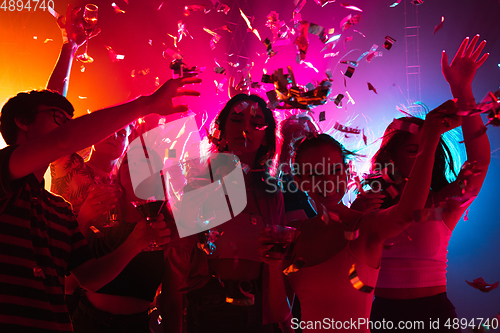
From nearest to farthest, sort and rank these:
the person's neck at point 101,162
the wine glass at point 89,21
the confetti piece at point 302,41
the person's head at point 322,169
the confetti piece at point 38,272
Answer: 1. the confetti piece at point 38,272
2. the person's head at point 322,169
3. the confetti piece at point 302,41
4. the wine glass at point 89,21
5. the person's neck at point 101,162

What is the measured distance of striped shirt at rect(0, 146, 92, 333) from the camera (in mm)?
945

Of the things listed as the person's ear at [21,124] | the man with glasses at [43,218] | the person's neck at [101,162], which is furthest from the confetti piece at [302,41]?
the person's neck at [101,162]

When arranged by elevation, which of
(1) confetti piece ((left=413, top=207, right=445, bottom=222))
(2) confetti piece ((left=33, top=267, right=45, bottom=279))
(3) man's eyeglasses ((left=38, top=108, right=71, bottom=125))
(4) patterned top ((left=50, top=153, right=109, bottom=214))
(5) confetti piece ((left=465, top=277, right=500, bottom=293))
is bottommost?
(5) confetti piece ((left=465, top=277, right=500, bottom=293))

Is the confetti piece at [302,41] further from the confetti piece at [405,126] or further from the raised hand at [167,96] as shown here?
the raised hand at [167,96]

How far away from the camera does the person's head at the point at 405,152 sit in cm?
156

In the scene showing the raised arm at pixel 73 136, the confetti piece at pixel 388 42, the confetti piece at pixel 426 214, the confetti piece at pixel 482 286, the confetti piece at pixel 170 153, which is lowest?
the confetti piece at pixel 482 286

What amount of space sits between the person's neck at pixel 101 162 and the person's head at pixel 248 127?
3.84 feet

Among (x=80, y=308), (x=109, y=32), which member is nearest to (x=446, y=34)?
(x=109, y=32)

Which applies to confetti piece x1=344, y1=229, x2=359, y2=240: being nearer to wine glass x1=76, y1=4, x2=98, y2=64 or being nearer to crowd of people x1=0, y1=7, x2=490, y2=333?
crowd of people x1=0, y1=7, x2=490, y2=333

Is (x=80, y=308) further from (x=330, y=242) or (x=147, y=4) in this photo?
(x=147, y=4)

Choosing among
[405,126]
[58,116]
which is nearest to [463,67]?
[405,126]

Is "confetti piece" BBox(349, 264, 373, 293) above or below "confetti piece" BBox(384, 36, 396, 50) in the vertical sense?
below

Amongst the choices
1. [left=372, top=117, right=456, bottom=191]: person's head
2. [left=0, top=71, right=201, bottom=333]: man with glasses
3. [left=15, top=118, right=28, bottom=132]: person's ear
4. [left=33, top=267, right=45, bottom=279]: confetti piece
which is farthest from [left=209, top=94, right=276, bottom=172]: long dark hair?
[left=33, top=267, right=45, bottom=279]: confetti piece

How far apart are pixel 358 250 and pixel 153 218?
2.47 feet
